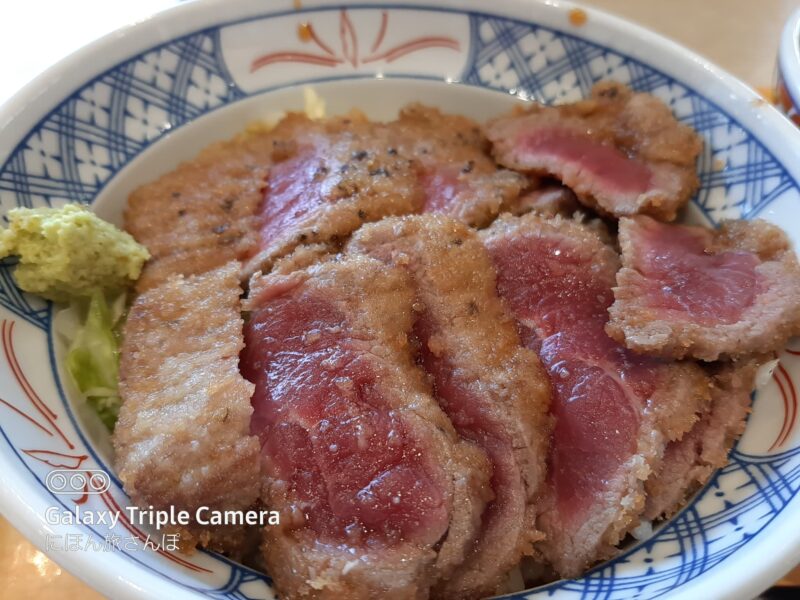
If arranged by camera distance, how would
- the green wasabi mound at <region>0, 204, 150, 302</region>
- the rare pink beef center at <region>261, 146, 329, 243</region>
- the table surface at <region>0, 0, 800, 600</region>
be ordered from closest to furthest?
the green wasabi mound at <region>0, 204, 150, 302</region>
the rare pink beef center at <region>261, 146, 329, 243</region>
the table surface at <region>0, 0, 800, 600</region>

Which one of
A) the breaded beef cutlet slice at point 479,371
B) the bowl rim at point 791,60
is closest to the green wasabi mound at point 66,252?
the breaded beef cutlet slice at point 479,371

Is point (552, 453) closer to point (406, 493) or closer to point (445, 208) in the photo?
point (406, 493)

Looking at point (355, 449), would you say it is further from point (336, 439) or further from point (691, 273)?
point (691, 273)

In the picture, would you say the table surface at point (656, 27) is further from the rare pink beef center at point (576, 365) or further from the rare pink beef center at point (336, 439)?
the rare pink beef center at point (336, 439)

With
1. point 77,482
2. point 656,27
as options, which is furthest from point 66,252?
point 656,27

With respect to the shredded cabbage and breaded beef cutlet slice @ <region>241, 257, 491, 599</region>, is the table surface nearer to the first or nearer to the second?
the shredded cabbage

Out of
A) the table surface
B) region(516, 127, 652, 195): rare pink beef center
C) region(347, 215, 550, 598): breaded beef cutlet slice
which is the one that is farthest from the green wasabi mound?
the table surface
